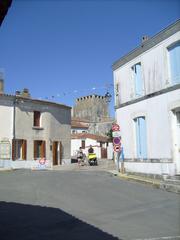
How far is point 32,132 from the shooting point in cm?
3084

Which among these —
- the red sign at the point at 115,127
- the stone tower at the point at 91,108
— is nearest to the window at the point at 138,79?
the red sign at the point at 115,127

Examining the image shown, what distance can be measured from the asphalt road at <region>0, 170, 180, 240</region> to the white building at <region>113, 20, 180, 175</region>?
235 cm

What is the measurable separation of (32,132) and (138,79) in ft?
47.9

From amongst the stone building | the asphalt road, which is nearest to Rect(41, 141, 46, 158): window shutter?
the asphalt road

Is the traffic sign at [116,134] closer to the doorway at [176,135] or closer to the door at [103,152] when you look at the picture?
the doorway at [176,135]

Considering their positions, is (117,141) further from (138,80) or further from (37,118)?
(37,118)

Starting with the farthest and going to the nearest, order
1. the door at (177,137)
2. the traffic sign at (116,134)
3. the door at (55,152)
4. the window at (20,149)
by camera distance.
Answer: the door at (55,152) < the window at (20,149) < the traffic sign at (116,134) < the door at (177,137)

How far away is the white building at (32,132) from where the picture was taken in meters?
28.8

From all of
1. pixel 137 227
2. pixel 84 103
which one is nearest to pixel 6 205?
pixel 137 227

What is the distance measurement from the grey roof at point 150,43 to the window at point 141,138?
3274mm

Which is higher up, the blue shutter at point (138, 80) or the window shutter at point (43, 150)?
the blue shutter at point (138, 80)

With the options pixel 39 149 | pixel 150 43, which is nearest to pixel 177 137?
pixel 150 43

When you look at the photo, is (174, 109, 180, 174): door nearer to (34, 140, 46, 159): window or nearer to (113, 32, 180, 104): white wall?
(113, 32, 180, 104): white wall

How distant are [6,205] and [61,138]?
909 inches
